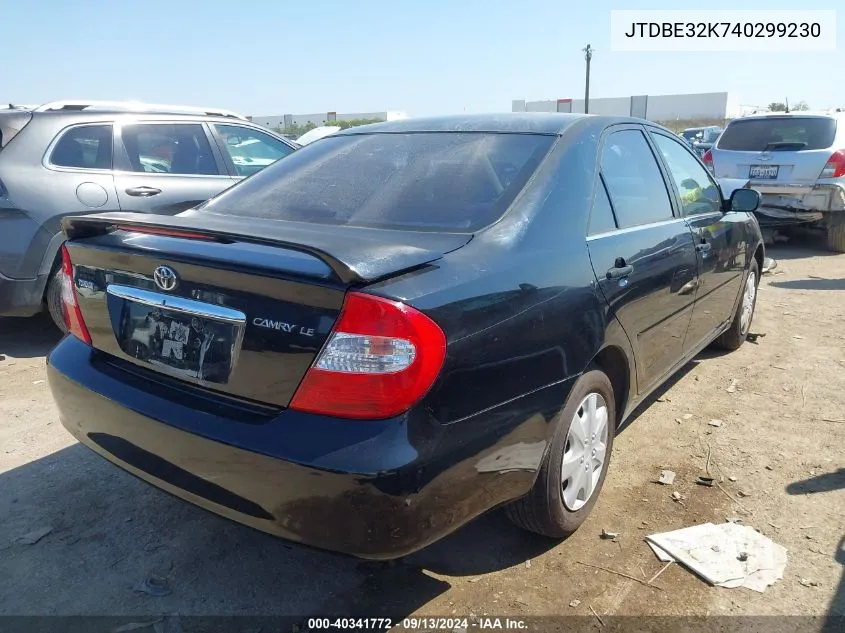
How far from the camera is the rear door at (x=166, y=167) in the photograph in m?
5.17

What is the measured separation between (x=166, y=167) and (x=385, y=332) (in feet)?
14.6

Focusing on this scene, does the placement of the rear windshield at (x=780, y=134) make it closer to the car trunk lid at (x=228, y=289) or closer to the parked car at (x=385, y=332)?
the parked car at (x=385, y=332)

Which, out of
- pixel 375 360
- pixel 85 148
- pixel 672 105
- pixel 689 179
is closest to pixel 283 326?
pixel 375 360

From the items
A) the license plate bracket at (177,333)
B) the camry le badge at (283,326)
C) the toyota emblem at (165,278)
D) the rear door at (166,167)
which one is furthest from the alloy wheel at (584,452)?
the rear door at (166,167)

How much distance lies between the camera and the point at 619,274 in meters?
2.64

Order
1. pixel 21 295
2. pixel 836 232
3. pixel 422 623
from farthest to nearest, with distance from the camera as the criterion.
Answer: pixel 836 232 → pixel 21 295 → pixel 422 623

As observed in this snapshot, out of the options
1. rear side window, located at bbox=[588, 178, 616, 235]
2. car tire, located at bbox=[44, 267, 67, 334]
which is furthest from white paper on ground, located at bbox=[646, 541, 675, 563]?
car tire, located at bbox=[44, 267, 67, 334]

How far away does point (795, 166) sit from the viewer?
833 cm

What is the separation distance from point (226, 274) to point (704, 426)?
287 cm

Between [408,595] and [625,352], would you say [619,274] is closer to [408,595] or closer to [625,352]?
[625,352]

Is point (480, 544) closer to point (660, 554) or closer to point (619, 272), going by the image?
point (660, 554)

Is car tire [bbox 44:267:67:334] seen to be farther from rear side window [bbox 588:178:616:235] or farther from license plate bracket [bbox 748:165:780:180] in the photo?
license plate bracket [bbox 748:165:780:180]

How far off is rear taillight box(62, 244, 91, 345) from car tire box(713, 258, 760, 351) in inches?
161

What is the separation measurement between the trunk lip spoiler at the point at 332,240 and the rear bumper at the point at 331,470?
1.39 ft
